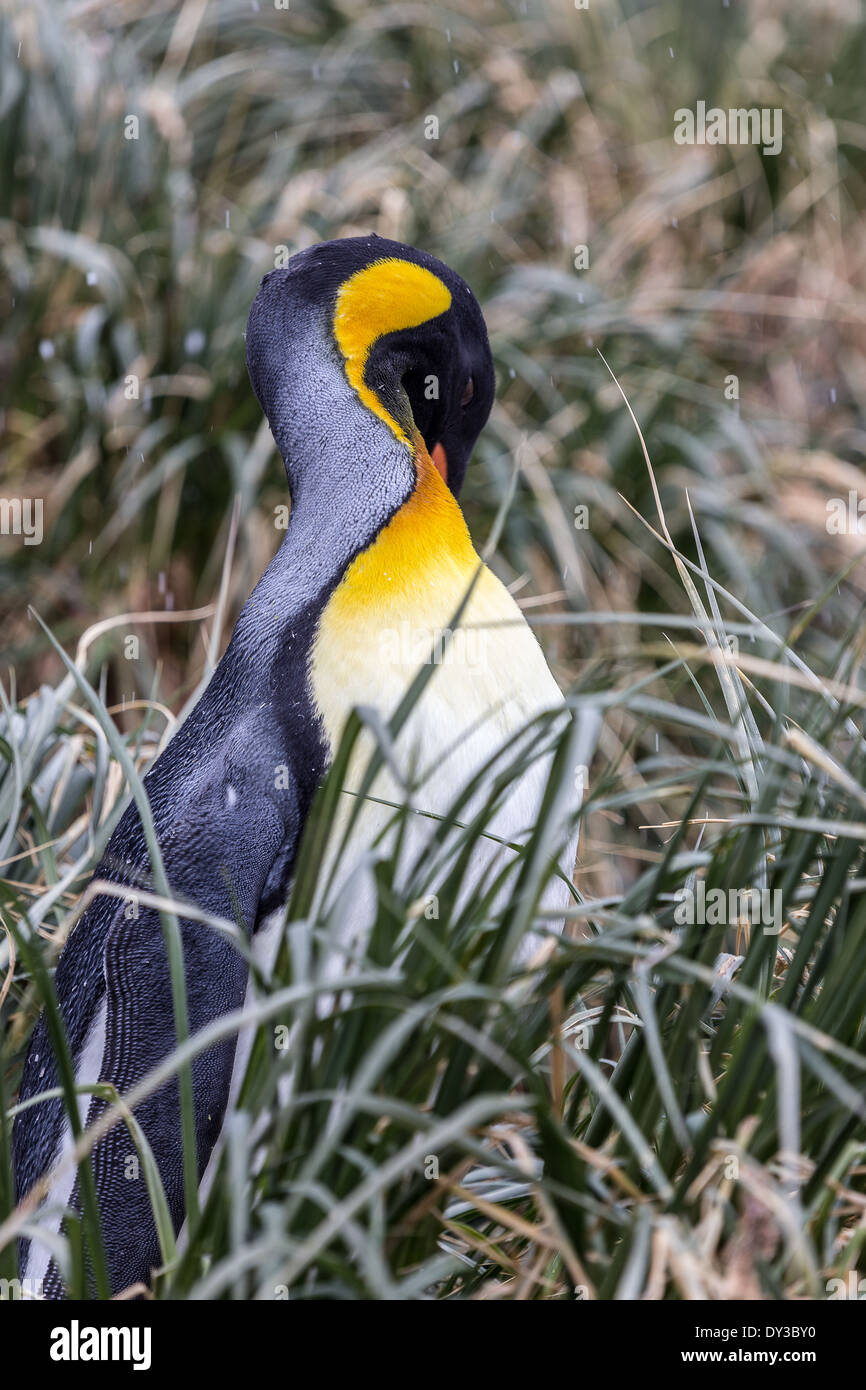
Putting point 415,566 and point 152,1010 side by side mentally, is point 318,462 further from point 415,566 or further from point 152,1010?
point 152,1010

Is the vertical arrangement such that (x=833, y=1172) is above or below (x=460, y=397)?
below

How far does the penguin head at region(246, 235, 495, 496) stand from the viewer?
1.76m

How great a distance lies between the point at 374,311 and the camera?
1.77 meters

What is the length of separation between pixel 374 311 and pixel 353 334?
0.13 ft

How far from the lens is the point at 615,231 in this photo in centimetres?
406

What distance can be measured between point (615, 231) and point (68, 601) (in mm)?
1858

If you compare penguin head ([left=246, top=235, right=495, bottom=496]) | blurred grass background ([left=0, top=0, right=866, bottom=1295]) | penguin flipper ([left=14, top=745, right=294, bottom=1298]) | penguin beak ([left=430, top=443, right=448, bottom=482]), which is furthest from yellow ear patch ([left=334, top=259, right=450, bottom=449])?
blurred grass background ([left=0, top=0, right=866, bottom=1295])

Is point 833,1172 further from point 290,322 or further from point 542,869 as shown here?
point 290,322

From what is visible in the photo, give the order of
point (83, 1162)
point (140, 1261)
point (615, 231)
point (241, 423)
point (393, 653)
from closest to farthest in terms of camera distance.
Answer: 1. point (83, 1162)
2. point (140, 1261)
3. point (393, 653)
4. point (241, 423)
5. point (615, 231)

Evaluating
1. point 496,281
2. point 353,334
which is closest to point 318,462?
point 353,334

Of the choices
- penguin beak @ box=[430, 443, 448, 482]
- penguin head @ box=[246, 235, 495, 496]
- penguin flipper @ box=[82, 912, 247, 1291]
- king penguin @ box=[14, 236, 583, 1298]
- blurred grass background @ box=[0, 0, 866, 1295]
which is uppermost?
blurred grass background @ box=[0, 0, 866, 1295]

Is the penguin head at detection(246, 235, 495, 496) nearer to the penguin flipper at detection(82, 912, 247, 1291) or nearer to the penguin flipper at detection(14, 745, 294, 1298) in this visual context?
the penguin flipper at detection(14, 745, 294, 1298)

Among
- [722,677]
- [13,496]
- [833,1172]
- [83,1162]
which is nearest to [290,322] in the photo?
[722,677]

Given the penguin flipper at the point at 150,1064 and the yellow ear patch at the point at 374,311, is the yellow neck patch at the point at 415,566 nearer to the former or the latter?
the yellow ear patch at the point at 374,311
